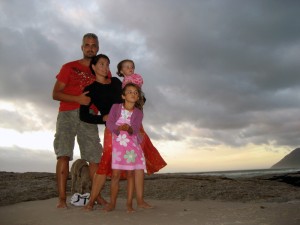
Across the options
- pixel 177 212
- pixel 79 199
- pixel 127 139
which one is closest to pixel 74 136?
pixel 79 199

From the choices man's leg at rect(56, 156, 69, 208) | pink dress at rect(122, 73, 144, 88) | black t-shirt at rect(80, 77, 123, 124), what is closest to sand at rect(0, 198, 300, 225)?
man's leg at rect(56, 156, 69, 208)

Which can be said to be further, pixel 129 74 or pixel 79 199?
pixel 79 199

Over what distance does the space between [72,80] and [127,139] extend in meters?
1.26

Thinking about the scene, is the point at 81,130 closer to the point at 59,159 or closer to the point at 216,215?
the point at 59,159

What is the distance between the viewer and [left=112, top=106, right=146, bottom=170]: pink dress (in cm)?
378

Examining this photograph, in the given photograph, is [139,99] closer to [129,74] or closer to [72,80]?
[129,74]

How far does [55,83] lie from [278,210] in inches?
126

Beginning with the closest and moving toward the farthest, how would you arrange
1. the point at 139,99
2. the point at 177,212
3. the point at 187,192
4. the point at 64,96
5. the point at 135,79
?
the point at 177,212 < the point at 135,79 < the point at 139,99 < the point at 64,96 < the point at 187,192

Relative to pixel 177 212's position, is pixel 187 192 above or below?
above

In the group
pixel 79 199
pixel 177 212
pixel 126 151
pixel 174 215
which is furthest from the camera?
pixel 79 199

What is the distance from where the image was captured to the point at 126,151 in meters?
3.82

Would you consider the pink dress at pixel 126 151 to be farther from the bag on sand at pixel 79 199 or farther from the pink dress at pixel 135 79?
the bag on sand at pixel 79 199

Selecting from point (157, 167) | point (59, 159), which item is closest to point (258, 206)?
point (157, 167)

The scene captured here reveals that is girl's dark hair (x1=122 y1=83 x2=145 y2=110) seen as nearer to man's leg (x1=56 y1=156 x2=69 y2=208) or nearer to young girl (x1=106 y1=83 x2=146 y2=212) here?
young girl (x1=106 y1=83 x2=146 y2=212)
